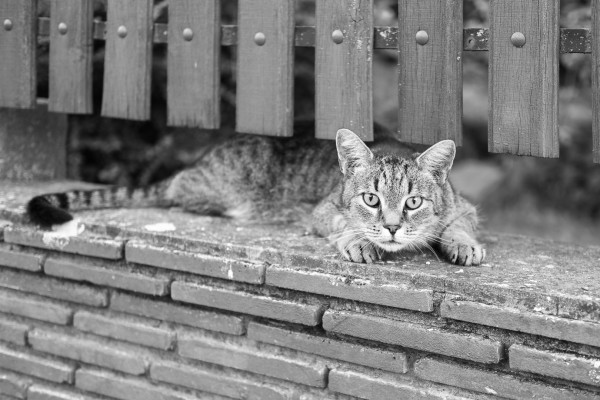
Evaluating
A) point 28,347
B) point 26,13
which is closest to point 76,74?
point 26,13

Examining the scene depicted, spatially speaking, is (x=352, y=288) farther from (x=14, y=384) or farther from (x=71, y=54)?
(x=71, y=54)

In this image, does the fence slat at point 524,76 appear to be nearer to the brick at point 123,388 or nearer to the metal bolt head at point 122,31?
the brick at point 123,388

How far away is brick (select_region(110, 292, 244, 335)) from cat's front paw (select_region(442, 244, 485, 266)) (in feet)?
3.04

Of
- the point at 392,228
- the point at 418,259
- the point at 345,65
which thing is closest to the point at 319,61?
the point at 345,65

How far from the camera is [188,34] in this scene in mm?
3760

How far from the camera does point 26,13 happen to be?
418 centimetres

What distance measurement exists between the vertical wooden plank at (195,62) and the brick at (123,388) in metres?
1.24

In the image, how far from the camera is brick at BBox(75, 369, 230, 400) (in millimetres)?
3484

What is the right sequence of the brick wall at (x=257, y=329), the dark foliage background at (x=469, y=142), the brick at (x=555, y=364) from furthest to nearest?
the dark foliage background at (x=469, y=142) → the brick wall at (x=257, y=329) → the brick at (x=555, y=364)

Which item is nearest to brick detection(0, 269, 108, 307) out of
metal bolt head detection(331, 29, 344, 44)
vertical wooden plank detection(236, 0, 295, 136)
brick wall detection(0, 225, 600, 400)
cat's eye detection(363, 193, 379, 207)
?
brick wall detection(0, 225, 600, 400)

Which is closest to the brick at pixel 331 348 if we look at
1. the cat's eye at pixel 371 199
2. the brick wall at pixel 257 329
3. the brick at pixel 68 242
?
the brick wall at pixel 257 329

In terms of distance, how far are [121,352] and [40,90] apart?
2.02m

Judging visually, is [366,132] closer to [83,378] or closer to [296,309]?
[296,309]

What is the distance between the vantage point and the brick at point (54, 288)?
3719 mm
